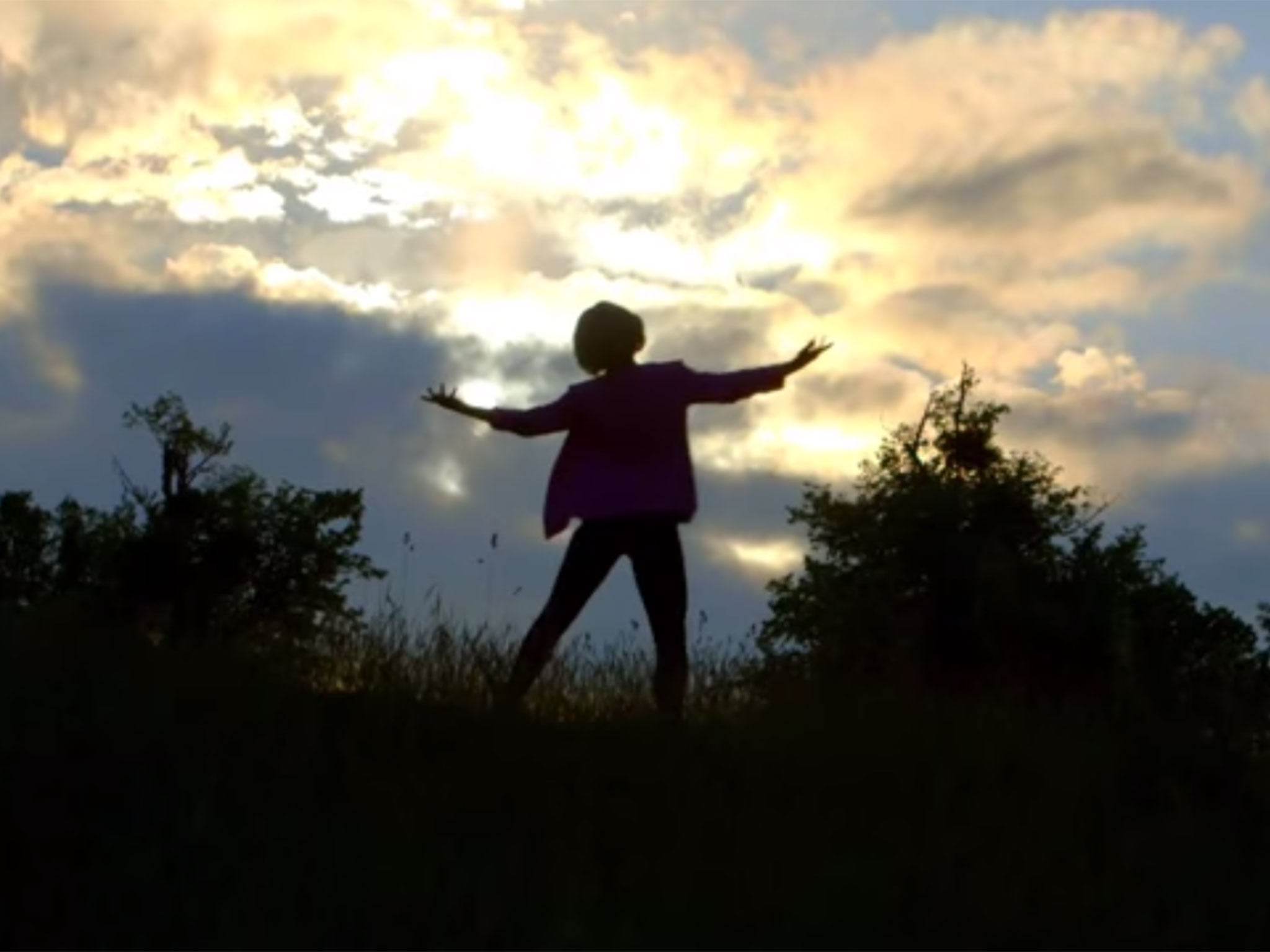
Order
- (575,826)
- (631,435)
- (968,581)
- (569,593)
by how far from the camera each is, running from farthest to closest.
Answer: (968,581)
(569,593)
(631,435)
(575,826)

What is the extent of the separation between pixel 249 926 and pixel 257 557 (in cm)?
2092

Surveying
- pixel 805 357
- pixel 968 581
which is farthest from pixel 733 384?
pixel 968 581

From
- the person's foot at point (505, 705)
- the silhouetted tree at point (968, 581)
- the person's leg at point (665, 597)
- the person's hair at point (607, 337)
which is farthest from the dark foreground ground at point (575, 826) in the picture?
the silhouetted tree at point (968, 581)

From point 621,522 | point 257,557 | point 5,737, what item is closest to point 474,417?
point 621,522

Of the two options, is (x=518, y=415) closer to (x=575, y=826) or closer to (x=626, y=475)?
(x=626, y=475)

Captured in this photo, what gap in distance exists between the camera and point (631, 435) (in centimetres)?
1209

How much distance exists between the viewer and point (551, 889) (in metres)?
7.96

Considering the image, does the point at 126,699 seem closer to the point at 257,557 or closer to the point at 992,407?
the point at 992,407

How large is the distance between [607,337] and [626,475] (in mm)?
873

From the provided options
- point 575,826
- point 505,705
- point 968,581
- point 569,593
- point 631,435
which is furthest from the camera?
point 968,581

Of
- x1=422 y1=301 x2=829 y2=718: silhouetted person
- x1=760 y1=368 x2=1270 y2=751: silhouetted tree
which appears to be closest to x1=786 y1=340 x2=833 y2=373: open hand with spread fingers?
x1=422 y1=301 x2=829 y2=718: silhouetted person

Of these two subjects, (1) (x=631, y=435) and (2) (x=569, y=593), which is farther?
(2) (x=569, y=593)

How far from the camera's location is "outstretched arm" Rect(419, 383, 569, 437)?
487 inches

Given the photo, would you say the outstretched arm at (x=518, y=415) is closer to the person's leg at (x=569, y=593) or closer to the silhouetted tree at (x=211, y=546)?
the person's leg at (x=569, y=593)
